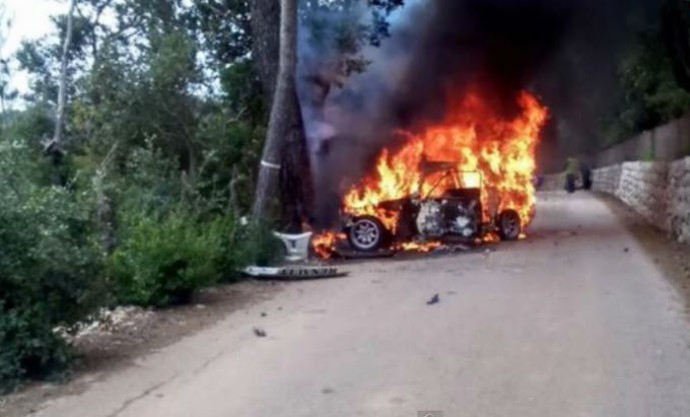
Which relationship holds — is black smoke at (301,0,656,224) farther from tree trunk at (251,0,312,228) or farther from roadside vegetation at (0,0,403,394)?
tree trunk at (251,0,312,228)

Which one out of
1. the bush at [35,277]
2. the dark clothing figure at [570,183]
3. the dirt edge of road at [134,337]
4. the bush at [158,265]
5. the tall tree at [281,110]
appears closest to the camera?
the dirt edge of road at [134,337]

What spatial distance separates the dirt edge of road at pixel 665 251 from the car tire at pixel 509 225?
2.35 metres

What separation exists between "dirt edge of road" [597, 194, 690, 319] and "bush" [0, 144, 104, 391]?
6106 mm

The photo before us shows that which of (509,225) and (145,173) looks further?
(509,225)

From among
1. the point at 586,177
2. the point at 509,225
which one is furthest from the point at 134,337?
the point at 586,177

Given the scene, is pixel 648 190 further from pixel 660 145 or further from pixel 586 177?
pixel 586 177

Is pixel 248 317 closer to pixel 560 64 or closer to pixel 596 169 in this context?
pixel 560 64

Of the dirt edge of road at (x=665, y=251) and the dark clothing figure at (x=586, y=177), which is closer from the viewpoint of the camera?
the dirt edge of road at (x=665, y=251)

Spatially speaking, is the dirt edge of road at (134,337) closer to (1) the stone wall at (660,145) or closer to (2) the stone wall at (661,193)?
(2) the stone wall at (661,193)

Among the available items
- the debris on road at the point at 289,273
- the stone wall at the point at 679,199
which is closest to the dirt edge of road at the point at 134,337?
the debris on road at the point at 289,273

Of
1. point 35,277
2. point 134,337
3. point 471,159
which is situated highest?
point 471,159

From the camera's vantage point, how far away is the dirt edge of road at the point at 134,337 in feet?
24.2

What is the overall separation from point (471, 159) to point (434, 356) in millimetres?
13073

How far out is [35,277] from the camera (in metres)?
7.93
